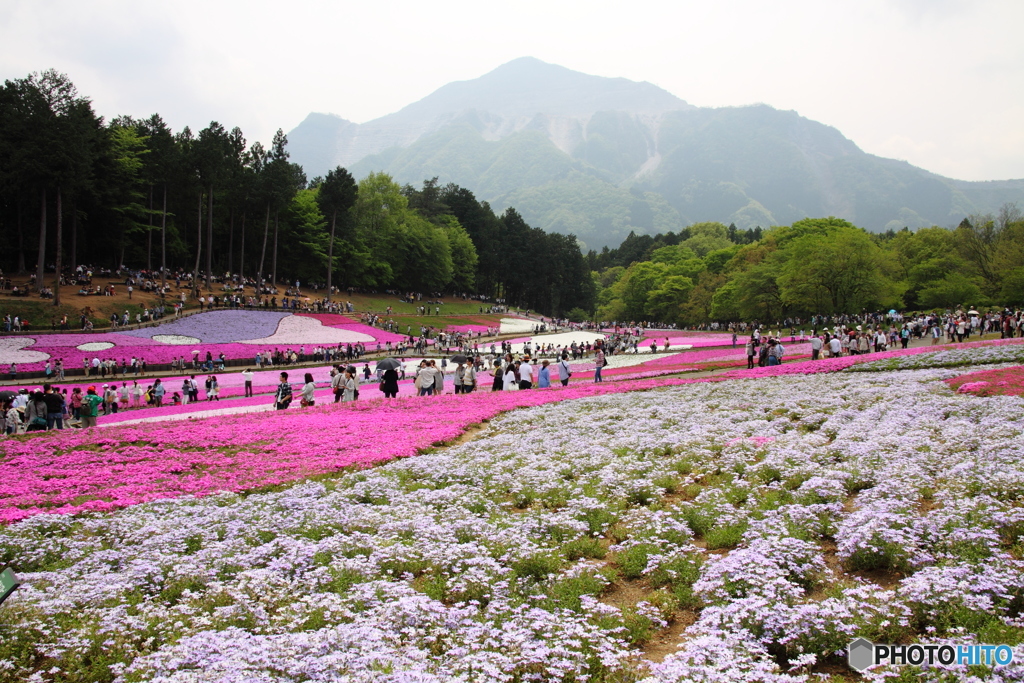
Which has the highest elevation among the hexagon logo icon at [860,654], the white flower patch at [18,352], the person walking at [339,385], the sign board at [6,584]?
the sign board at [6,584]

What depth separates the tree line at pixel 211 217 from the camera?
177 ft

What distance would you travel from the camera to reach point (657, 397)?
2175 centimetres

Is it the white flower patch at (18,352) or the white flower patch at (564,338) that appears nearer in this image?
the white flower patch at (18,352)

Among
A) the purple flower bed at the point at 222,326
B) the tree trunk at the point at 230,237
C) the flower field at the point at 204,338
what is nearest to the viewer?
the flower field at the point at 204,338

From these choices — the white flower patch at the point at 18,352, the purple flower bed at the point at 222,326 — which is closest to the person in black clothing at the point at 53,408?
the white flower patch at the point at 18,352

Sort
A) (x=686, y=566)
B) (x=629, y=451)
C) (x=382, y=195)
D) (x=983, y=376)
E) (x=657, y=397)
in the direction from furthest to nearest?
(x=382, y=195) → (x=657, y=397) → (x=983, y=376) → (x=629, y=451) → (x=686, y=566)

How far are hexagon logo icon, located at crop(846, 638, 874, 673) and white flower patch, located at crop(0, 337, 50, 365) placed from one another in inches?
1905

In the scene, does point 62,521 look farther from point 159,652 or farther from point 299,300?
point 299,300

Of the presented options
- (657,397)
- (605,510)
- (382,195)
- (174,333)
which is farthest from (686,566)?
(382,195)

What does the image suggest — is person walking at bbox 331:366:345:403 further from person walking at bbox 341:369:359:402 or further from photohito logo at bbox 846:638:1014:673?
photohito logo at bbox 846:638:1014:673

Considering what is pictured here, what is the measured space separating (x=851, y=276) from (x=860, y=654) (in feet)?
247

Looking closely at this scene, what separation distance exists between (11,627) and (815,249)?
83.5 metres

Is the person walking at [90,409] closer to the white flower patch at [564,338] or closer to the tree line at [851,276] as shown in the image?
the white flower patch at [564,338]

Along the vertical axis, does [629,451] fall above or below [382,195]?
below
